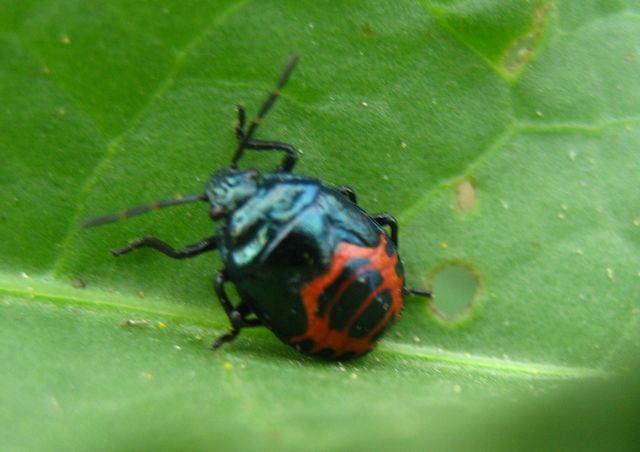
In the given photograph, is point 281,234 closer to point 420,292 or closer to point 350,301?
point 350,301

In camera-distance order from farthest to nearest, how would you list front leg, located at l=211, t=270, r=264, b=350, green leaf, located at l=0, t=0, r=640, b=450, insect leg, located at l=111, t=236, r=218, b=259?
insect leg, located at l=111, t=236, r=218, b=259 → front leg, located at l=211, t=270, r=264, b=350 → green leaf, located at l=0, t=0, r=640, b=450

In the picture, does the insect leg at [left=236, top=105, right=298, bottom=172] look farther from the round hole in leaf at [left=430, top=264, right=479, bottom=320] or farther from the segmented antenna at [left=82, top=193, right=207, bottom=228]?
the round hole in leaf at [left=430, top=264, right=479, bottom=320]

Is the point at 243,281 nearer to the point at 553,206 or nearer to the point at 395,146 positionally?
the point at 395,146

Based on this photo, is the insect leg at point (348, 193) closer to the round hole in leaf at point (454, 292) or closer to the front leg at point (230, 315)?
the round hole in leaf at point (454, 292)

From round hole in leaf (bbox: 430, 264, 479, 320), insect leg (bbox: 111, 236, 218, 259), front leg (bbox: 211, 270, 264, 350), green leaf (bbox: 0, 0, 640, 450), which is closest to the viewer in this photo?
green leaf (bbox: 0, 0, 640, 450)

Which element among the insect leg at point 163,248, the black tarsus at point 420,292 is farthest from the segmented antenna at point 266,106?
the black tarsus at point 420,292

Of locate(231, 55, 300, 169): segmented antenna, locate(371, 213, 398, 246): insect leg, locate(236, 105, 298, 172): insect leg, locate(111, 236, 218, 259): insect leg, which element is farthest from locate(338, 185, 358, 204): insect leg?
locate(111, 236, 218, 259): insect leg

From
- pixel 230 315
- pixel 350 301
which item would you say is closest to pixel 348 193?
pixel 350 301
